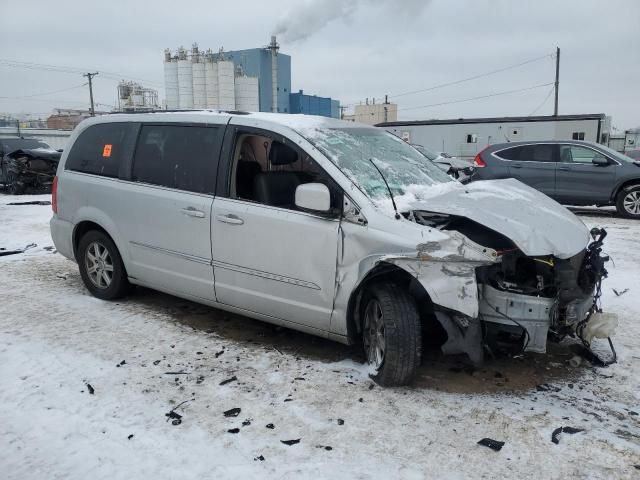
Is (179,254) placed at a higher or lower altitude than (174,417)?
higher

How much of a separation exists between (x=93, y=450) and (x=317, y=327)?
1.59 meters

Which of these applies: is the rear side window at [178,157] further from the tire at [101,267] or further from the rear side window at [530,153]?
the rear side window at [530,153]

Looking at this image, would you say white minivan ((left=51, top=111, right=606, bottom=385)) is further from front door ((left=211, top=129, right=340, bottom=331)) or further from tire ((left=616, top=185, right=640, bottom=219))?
tire ((left=616, top=185, right=640, bottom=219))

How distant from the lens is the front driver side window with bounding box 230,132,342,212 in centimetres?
391

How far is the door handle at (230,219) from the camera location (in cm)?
393

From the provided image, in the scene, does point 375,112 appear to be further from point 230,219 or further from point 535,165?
point 230,219

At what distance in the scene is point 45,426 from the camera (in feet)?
9.75

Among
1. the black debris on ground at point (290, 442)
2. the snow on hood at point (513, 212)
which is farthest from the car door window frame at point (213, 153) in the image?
the black debris on ground at point (290, 442)

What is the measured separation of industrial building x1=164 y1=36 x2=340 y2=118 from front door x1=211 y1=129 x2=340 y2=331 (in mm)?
30863

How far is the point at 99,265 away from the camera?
5141 mm

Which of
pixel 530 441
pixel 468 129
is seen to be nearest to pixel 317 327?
pixel 530 441

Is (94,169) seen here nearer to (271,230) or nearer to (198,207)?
(198,207)

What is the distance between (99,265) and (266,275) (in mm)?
2187

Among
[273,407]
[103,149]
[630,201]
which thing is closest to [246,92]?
[630,201]
